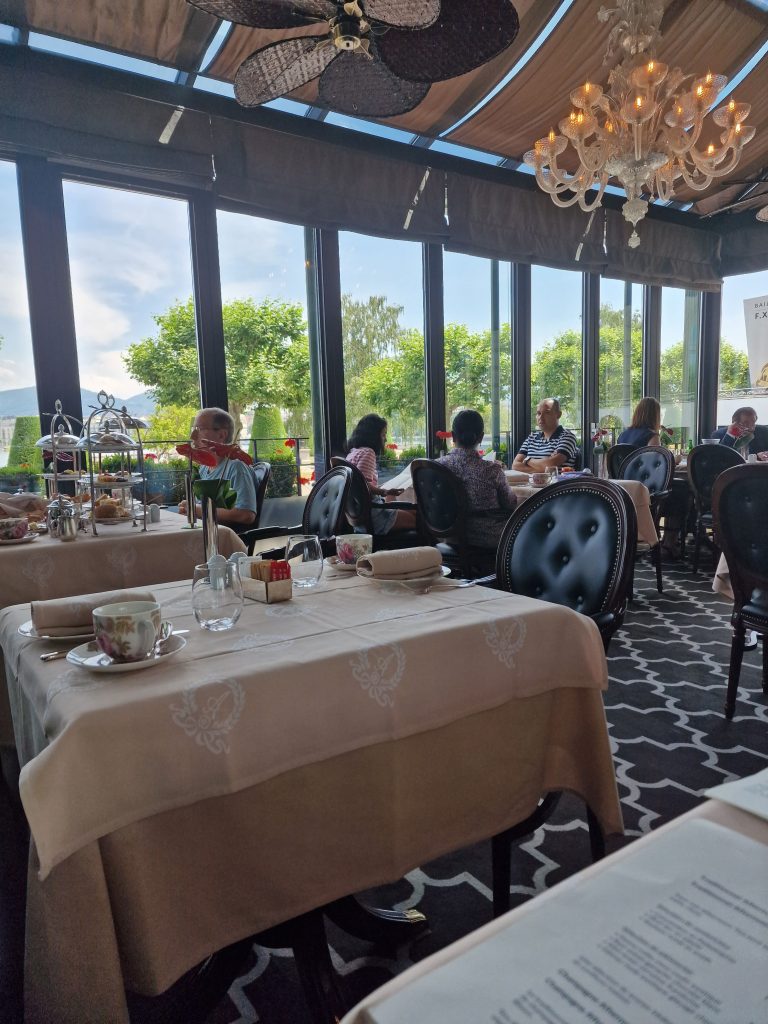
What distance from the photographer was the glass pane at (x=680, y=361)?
7785mm

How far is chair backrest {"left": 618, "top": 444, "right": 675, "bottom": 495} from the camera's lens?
4434 mm

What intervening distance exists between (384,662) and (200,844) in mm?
371

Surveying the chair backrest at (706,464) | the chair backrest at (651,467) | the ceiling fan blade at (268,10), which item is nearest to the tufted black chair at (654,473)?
the chair backrest at (651,467)

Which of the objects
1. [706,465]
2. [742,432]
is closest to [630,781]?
[706,465]

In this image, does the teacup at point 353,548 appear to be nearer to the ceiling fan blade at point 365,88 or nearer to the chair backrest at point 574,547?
the chair backrest at point 574,547

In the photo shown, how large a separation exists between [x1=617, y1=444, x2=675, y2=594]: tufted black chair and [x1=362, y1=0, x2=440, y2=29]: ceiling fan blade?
3.18 meters

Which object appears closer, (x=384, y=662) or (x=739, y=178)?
(x=384, y=662)

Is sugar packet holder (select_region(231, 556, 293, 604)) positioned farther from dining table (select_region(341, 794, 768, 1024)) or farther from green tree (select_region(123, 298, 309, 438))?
green tree (select_region(123, 298, 309, 438))

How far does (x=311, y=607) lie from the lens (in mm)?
1309

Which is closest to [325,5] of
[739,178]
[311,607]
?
[311,607]

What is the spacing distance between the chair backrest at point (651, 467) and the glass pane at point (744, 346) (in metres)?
3.98

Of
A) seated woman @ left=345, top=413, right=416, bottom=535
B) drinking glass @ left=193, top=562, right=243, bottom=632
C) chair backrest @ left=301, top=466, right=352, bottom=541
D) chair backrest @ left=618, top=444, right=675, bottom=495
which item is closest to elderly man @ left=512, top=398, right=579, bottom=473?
chair backrest @ left=618, top=444, right=675, bottom=495

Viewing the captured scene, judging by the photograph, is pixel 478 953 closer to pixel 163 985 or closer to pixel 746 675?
pixel 163 985

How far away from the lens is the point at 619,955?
0.36 m
